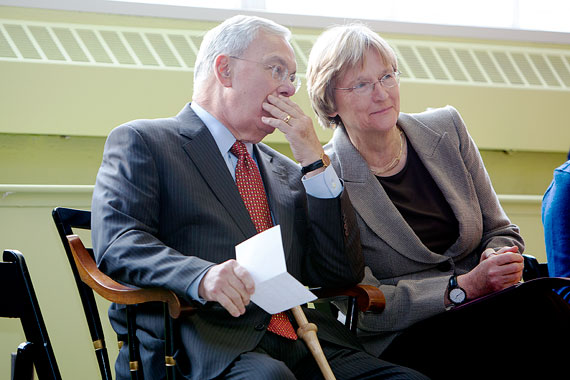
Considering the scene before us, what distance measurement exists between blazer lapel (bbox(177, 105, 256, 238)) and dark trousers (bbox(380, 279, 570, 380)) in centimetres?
66

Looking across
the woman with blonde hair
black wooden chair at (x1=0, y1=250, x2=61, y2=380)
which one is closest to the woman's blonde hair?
the woman with blonde hair

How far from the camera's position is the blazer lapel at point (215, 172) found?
2156 mm

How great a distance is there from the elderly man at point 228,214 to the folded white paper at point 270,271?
0.11 feet

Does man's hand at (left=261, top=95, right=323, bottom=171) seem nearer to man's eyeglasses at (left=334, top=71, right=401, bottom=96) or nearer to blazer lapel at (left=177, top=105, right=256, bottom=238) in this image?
blazer lapel at (left=177, top=105, right=256, bottom=238)

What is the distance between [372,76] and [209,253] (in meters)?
0.95

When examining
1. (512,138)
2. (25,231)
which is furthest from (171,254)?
(512,138)

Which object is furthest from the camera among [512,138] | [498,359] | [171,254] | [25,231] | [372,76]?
[512,138]

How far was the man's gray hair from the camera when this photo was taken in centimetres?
234

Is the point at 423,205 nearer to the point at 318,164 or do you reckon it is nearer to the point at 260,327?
the point at 318,164

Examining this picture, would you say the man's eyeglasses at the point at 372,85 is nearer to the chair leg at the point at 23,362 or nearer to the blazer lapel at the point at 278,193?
the blazer lapel at the point at 278,193

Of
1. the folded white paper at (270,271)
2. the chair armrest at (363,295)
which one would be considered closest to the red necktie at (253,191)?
the chair armrest at (363,295)

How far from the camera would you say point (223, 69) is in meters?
2.35

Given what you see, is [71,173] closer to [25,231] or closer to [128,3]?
[25,231]

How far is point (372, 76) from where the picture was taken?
262cm
